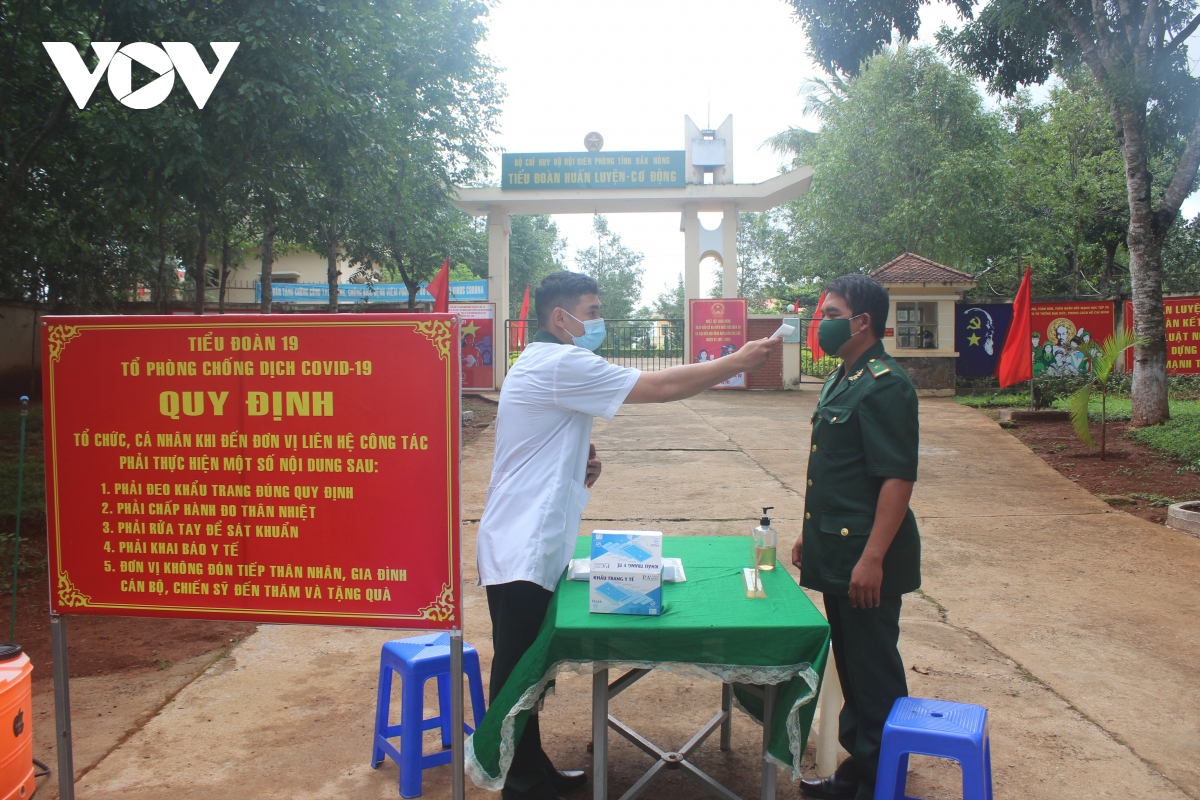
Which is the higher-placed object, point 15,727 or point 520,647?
point 520,647

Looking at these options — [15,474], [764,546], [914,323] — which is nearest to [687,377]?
[764,546]

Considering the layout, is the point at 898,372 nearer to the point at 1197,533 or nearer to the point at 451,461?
the point at 451,461

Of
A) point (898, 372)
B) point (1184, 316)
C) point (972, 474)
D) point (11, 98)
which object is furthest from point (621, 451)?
point (1184, 316)

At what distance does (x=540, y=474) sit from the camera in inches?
103

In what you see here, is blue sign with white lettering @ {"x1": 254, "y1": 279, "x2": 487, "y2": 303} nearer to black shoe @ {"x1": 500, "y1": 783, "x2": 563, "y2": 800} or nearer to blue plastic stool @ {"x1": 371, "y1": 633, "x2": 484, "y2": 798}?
blue plastic stool @ {"x1": 371, "y1": 633, "x2": 484, "y2": 798}

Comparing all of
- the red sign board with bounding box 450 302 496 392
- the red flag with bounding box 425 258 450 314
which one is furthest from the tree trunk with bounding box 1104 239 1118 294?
the red flag with bounding box 425 258 450 314

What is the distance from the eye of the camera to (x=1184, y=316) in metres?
13.1

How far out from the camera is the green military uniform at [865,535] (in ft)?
8.46

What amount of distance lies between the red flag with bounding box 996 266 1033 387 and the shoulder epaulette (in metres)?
9.98

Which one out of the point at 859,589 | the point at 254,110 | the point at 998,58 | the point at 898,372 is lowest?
the point at 859,589

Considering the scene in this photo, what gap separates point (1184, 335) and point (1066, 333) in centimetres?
257

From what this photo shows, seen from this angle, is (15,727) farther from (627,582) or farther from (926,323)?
(926,323)

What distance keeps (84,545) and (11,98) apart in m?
6.18

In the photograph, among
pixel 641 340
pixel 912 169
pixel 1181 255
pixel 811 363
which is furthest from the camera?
pixel 811 363
